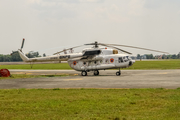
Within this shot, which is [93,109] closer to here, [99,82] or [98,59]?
[99,82]

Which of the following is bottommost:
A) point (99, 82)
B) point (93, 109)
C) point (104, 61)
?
point (93, 109)

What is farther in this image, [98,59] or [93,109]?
[98,59]

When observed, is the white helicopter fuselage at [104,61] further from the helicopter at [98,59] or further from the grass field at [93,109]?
the grass field at [93,109]

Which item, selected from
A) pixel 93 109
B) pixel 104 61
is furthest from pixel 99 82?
pixel 93 109

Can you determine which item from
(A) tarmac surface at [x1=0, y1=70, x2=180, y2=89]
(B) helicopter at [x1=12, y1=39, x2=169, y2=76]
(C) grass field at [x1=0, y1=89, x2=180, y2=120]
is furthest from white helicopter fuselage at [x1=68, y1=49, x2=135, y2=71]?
(C) grass field at [x1=0, y1=89, x2=180, y2=120]

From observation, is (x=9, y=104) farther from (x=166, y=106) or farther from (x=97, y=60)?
(x=97, y=60)

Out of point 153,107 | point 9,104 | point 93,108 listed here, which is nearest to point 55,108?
point 93,108

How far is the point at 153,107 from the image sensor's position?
11062mm

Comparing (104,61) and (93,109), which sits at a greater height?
(104,61)

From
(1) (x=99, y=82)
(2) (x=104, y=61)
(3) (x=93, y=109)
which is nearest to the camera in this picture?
(3) (x=93, y=109)

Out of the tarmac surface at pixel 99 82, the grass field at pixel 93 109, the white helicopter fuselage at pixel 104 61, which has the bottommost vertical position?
the grass field at pixel 93 109

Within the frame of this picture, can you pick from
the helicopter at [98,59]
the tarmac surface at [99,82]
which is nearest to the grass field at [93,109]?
the tarmac surface at [99,82]

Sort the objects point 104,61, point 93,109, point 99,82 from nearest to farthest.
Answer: point 93,109
point 99,82
point 104,61

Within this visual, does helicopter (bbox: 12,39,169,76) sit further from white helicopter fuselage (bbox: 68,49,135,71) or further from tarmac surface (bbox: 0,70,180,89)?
tarmac surface (bbox: 0,70,180,89)
